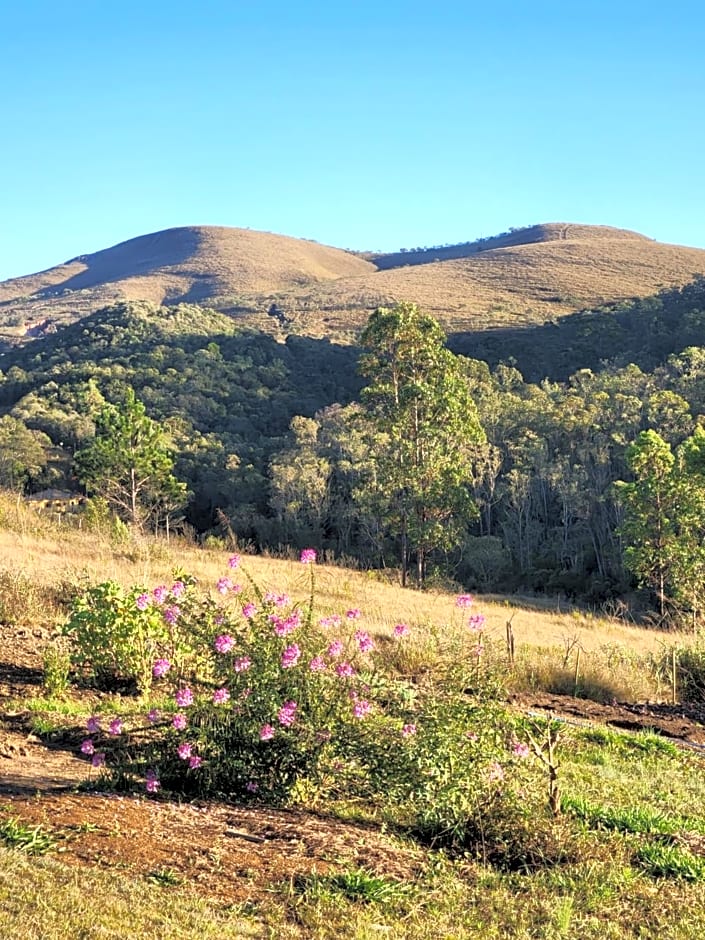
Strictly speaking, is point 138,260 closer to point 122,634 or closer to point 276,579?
point 276,579

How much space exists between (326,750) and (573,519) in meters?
47.6

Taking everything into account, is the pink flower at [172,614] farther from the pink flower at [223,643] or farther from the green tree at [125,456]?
the green tree at [125,456]

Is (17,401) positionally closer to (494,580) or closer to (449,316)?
(494,580)

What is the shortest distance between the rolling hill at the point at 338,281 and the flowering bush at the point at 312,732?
79.5 meters

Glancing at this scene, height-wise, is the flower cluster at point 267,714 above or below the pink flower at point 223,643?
below

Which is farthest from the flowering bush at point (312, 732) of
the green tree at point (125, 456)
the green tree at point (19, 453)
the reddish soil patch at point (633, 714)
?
the green tree at point (19, 453)

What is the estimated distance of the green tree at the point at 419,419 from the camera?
23798 millimetres

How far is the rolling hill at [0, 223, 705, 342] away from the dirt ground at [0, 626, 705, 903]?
79.9 m

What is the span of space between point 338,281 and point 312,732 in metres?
138

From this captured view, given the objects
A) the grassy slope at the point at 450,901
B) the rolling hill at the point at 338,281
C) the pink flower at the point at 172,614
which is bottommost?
the grassy slope at the point at 450,901

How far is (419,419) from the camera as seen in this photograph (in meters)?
24.2

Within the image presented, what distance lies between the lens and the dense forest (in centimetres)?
3006

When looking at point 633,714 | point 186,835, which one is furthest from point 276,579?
point 186,835

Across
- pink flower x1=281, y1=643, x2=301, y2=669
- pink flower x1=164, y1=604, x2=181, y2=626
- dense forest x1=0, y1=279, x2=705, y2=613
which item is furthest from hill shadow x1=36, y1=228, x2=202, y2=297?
pink flower x1=281, y1=643, x2=301, y2=669
